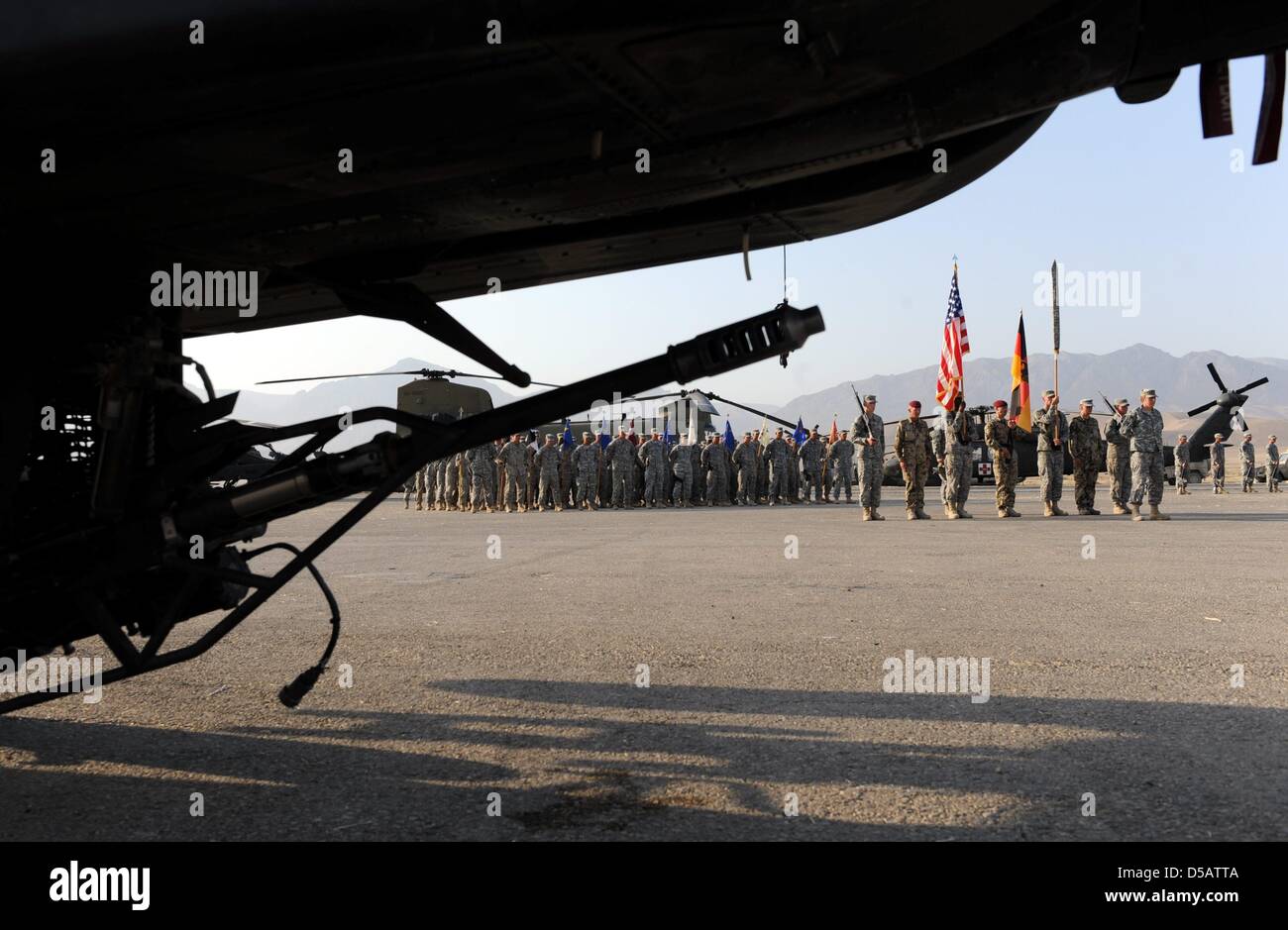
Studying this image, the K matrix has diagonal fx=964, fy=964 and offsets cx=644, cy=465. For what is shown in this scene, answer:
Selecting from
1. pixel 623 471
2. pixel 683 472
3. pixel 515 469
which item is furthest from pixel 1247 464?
pixel 515 469

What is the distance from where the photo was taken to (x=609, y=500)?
80.3 feet

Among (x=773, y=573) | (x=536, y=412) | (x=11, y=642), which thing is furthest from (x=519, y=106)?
(x=773, y=573)

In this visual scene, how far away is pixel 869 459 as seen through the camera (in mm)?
16516

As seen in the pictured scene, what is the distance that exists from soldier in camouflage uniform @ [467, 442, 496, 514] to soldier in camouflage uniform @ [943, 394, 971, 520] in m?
11.4

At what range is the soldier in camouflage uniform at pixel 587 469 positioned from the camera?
2352cm

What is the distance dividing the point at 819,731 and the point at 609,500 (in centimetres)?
2072

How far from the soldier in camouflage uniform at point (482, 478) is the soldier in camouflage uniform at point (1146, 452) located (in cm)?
1414

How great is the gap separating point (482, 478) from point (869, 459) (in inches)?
423

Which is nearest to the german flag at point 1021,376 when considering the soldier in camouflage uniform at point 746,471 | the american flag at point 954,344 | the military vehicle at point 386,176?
the american flag at point 954,344

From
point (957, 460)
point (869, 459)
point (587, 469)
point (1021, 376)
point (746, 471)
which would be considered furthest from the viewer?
point (746, 471)

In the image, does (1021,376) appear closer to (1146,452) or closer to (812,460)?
(1146,452)

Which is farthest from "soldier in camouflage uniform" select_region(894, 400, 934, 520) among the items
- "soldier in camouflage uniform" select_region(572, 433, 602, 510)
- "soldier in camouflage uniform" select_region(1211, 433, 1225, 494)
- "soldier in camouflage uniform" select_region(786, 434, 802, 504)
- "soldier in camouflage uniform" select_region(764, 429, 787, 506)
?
"soldier in camouflage uniform" select_region(1211, 433, 1225, 494)
